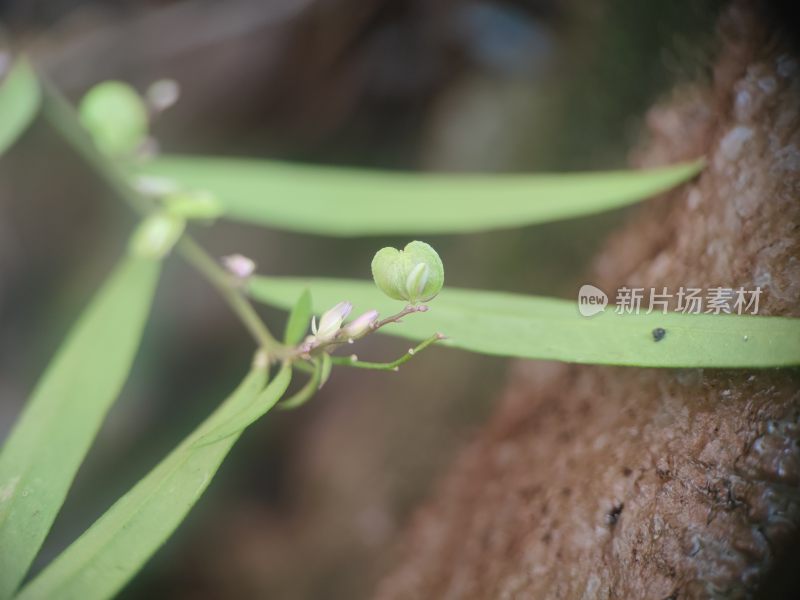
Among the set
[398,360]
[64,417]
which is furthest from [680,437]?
[64,417]

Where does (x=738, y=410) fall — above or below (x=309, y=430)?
below

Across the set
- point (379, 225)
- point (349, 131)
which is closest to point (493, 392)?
point (379, 225)

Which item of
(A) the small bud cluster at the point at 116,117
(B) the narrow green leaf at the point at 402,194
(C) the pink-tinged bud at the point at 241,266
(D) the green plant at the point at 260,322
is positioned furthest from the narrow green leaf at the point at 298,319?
(A) the small bud cluster at the point at 116,117

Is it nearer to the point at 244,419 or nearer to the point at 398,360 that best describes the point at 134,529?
the point at 244,419

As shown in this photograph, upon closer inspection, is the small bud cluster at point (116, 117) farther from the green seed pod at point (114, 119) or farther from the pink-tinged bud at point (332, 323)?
the pink-tinged bud at point (332, 323)

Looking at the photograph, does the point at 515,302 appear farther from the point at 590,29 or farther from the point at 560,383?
the point at 590,29

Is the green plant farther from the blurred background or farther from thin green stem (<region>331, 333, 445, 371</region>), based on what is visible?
the blurred background

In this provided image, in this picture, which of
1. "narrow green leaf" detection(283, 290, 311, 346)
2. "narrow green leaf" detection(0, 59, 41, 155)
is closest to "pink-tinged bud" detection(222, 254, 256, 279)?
"narrow green leaf" detection(283, 290, 311, 346)
